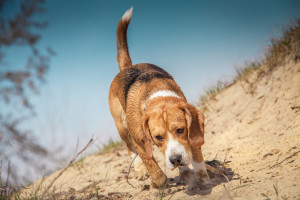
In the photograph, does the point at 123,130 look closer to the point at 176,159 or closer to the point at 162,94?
the point at 162,94

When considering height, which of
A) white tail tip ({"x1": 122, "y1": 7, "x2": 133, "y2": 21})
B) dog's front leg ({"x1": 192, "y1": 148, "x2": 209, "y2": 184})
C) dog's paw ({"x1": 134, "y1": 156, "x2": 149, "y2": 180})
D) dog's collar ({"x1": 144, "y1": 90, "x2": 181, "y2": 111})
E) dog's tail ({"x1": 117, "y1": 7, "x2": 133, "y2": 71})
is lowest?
dog's front leg ({"x1": 192, "y1": 148, "x2": 209, "y2": 184})

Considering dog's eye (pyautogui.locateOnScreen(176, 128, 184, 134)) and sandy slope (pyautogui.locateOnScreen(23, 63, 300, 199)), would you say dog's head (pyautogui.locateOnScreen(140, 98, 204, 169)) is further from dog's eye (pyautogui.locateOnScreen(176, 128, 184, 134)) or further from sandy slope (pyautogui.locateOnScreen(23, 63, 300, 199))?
sandy slope (pyautogui.locateOnScreen(23, 63, 300, 199))

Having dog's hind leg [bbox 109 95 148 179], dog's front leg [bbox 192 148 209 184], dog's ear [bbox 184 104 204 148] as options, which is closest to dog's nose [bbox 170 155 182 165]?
dog's ear [bbox 184 104 204 148]

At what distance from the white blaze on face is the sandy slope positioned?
0.34 m

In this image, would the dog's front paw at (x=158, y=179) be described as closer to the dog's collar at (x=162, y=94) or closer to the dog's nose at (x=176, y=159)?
the dog's nose at (x=176, y=159)

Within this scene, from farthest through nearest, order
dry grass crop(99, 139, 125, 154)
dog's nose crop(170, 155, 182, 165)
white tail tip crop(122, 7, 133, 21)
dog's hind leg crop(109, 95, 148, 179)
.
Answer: dry grass crop(99, 139, 125, 154), white tail tip crop(122, 7, 133, 21), dog's hind leg crop(109, 95, 148, 179), dog's nose crop(170, 155, 182, 165)

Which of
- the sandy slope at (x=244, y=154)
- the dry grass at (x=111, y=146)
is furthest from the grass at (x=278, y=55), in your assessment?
the dry grass at (x=111, y=146)

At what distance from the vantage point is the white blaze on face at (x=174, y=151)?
288 centimetres

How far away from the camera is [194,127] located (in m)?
3.09

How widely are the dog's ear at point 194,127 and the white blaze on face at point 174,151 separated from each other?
0.16 m

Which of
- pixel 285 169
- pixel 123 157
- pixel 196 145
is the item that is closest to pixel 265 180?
pixel 285 169

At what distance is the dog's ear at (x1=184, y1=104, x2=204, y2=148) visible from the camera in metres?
3.04

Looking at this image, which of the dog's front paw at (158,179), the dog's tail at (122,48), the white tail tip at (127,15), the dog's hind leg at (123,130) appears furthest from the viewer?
the dog's tail at (122,48)

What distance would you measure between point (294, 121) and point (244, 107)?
157 cm
